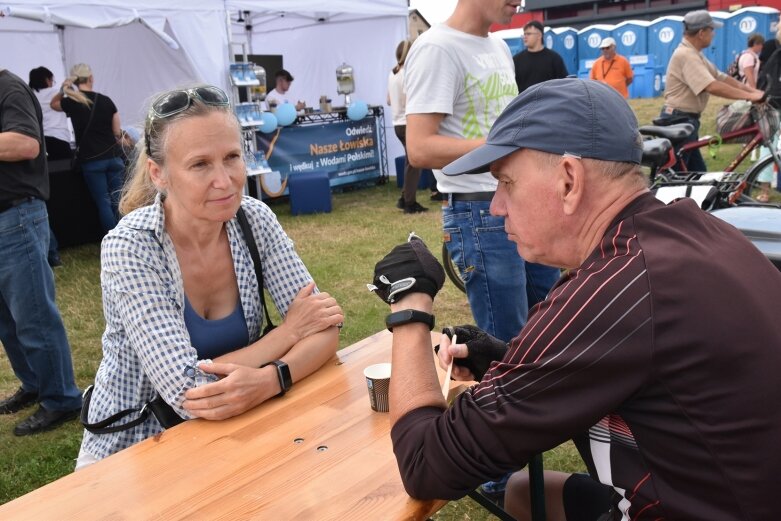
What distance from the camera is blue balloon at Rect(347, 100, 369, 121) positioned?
1092cm

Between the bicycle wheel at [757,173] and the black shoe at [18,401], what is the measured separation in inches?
237

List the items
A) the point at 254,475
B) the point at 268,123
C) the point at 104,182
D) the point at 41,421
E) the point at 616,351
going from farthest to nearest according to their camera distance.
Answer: the point at 268,123 → the point at 104,182 → the point at 41,421 → the point at 254,475 → the point at 616,351

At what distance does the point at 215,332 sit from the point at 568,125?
1256 mm

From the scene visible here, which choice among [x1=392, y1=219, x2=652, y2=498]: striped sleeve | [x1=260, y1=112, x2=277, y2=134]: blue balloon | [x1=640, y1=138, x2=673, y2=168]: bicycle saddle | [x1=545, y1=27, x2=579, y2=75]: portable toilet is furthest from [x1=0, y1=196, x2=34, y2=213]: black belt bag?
[x1=545, y1=27, x2=579, y2=75]: portable toilet

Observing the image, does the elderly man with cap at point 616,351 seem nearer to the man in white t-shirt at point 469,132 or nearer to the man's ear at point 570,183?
the man's ear at point 570,183

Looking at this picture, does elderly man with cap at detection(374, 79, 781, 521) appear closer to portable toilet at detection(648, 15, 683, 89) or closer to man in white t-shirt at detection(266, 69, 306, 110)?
man in white t-shirt at detection(266, 69, 306, 110)

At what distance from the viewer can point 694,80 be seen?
6156 mm

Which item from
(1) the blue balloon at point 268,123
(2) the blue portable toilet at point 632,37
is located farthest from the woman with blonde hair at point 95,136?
(2) the blue portable toilet at point 632,37

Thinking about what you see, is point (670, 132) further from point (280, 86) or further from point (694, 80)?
point (280, 86)

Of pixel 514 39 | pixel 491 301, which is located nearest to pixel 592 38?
pixel 514 39

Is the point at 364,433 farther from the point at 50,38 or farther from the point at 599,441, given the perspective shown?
the point at 50,38

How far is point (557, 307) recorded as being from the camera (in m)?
1.23

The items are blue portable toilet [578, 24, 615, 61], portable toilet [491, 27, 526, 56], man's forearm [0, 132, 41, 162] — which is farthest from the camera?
blue portable toilet [578, 24, 615, 61]

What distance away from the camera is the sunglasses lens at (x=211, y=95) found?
208 cm
